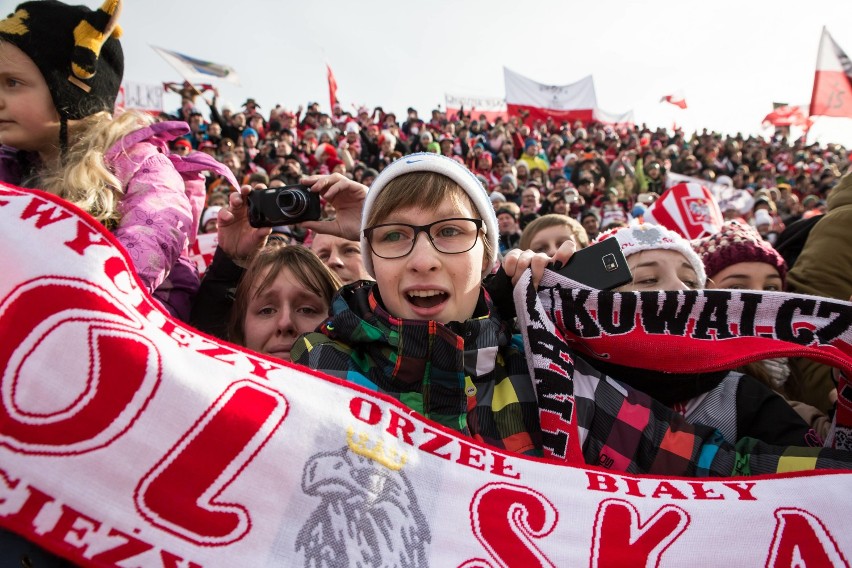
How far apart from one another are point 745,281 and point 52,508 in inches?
94.7

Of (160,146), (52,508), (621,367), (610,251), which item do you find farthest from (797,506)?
(160,146)

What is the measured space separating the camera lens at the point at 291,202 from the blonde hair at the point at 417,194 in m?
0.27

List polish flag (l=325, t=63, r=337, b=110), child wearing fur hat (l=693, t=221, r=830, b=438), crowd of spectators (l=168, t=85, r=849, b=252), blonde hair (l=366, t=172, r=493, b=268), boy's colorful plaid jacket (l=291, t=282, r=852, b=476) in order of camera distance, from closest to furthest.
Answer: boy's colorful plaid jacket (l=291, t=282, r=852, b=476) < blonde hair (l=366, t=172, r=493, b=268) < child wearing fur hat (l=693, t=221, r=830, b=438) < crowd of spectators (l=168, t=85, r=849, b=252) < polish flag (l=325, t=63, r=337, b=110)

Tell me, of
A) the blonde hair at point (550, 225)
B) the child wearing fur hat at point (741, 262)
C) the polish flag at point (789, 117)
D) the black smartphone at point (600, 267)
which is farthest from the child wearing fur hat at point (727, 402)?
the polish flag at point (789, 117)

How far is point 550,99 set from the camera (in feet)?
67.0

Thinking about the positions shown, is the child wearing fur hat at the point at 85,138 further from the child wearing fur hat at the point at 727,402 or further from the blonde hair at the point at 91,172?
the child wearing fur hat at the point at 727,402

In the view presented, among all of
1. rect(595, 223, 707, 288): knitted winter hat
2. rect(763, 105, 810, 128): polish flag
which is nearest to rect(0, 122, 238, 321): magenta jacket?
rect(595, 223, 707, 288): knitted winter hat

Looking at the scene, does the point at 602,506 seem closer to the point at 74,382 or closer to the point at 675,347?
the point at 675,347

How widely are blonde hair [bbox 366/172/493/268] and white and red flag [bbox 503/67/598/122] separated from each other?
61.8ft

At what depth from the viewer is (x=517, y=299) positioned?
147 centimetres

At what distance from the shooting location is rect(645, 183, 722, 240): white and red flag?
426 cm

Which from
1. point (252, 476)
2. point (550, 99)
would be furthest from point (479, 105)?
point (252, 476)

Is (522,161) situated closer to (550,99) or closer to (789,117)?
(550,99)

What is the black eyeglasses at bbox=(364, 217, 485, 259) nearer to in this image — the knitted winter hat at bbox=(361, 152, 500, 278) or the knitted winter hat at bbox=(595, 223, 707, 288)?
the knitted winter hat at bbox=(361, 152, 500, 278)
